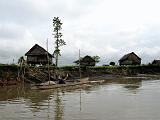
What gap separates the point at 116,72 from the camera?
86750mm

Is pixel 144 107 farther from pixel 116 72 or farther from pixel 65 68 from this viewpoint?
pixel 116 72

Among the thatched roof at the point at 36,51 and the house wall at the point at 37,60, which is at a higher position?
the thatched roof at the point at 36,51

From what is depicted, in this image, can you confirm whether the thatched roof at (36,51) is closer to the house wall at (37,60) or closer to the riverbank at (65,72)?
the house wall at (37,60)

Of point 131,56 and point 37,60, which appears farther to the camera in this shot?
point 131,56

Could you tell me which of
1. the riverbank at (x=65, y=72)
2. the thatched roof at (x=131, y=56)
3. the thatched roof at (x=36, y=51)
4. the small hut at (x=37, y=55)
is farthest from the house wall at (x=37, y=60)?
the thatched roof at (x=131, y=56)

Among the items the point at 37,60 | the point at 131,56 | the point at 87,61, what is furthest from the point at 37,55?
the point at 131,56

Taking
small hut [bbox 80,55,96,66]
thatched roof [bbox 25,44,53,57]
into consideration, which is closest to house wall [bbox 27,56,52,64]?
thatched roof [bbox 25,44,53,57]

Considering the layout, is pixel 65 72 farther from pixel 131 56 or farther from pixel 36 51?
pixel 131 56

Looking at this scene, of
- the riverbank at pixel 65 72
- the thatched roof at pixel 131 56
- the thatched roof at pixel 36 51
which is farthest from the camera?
the thatched roof at pixel 131 56

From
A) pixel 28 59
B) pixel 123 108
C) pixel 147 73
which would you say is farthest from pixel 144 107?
pixel 147 73

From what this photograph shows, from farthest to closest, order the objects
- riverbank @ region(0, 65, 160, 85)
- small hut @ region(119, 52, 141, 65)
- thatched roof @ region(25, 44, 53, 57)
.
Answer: small hut @ region(119, 52, 141, 65)
thatched roof @ region(25, 44, 53, 57)
riverbank @ region(0, 65, 160, 85)

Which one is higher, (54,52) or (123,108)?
(54,52)

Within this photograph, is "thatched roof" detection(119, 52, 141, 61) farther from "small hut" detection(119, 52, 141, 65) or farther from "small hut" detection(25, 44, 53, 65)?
"small hut" detection(25, 44, 53, 65)

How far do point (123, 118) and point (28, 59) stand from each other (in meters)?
57.1
